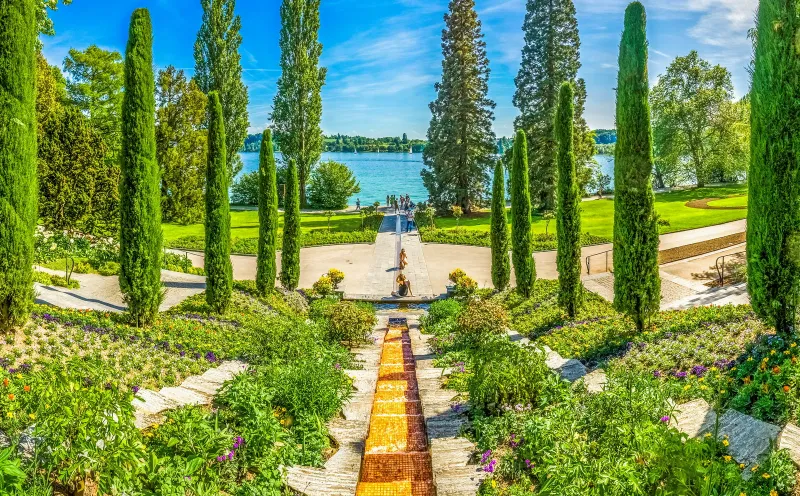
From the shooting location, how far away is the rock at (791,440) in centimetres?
383

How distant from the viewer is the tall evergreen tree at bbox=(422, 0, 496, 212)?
36312mm

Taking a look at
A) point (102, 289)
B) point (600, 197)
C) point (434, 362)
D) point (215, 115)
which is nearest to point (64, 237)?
point (102, 289)

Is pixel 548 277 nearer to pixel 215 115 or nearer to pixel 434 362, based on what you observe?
pixel 434 362

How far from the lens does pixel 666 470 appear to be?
3416 millimetres

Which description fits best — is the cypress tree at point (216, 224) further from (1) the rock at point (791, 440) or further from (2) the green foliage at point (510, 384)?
(1) the rock at point (791, 440)

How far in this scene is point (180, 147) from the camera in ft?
69.0

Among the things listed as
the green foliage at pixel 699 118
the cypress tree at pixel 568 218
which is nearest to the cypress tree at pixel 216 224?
the cypress tree at pixel 568 218

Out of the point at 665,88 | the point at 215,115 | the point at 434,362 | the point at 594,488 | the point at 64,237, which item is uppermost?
the point at 665,88

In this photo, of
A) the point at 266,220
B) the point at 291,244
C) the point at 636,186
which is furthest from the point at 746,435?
the point at 291,244

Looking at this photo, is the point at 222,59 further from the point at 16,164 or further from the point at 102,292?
the point at 16,164

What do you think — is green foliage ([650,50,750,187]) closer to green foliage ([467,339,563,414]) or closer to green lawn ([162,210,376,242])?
green lawn ([162,210,376,242])

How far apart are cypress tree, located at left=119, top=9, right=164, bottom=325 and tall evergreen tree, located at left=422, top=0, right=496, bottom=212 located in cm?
2805

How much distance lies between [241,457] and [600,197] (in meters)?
40.3

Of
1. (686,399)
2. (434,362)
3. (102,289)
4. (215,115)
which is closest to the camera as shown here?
(686,399)
